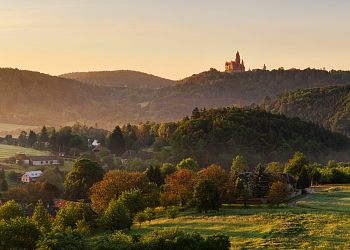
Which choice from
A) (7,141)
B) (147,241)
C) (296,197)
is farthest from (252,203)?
(7,141)

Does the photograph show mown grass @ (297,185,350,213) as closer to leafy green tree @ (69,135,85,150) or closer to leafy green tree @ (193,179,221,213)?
leafy green tree @ (193,179,221,213)

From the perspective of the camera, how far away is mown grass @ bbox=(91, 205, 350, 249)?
114 feet

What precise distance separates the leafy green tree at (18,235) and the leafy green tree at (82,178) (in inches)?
1701

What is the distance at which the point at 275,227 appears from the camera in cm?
4019

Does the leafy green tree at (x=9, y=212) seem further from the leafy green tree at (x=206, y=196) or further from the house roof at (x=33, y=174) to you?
the house roof at (x=33, y=174)

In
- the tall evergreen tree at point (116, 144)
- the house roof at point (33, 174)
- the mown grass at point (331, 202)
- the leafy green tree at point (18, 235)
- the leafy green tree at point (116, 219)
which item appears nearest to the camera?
the leafy green tree at point (18, 235)

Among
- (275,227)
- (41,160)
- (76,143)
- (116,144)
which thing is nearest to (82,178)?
(275,227)

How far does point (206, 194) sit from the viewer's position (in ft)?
184

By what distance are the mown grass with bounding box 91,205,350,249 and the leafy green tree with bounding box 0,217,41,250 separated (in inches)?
497

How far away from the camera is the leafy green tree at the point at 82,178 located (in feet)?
260

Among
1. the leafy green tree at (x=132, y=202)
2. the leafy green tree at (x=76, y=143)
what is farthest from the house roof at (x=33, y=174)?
the leafy green tree at (x=132, y=202)

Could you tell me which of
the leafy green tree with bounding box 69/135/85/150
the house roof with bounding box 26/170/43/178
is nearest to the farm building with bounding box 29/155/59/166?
the leafy green tree with bounding box 69/135/85/150

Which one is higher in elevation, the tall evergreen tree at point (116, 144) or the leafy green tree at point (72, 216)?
the tall evergreen tree at point (116, 144)

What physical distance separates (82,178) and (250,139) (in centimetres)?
11165
